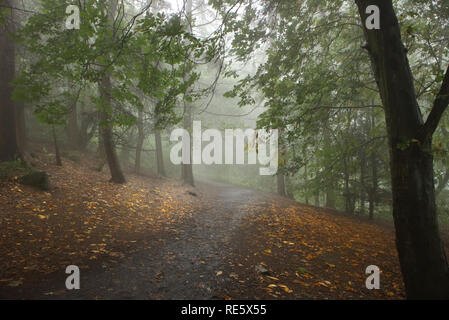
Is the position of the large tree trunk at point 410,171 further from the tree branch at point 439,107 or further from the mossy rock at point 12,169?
the mossy rock at point 12,169

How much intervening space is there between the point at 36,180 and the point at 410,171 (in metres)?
9.13

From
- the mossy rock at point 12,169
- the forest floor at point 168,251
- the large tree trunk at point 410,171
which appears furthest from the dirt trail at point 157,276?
the mossy rock at point 12,169

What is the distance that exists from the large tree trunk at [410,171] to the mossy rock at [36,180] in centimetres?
881

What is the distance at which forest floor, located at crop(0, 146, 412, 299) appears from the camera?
3.31 meters

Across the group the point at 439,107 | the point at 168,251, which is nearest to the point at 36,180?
the point at 168,251

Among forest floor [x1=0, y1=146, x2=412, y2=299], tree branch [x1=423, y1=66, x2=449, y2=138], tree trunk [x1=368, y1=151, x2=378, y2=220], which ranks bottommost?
forest floor [x1=0, y1=146, x2=412, y2=299]

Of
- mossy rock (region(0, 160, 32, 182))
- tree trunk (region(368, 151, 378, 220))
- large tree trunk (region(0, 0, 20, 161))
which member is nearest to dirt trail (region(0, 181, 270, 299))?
mossy rock (region(0, 160, 32, 182))

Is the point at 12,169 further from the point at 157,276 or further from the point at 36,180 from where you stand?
the point at 157,276

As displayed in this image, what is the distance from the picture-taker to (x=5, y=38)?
7.65 metres

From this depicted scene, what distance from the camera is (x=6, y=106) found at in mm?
7516

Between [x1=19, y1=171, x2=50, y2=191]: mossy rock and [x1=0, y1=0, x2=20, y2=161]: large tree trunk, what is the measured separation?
1.69 m

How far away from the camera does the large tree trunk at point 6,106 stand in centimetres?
740

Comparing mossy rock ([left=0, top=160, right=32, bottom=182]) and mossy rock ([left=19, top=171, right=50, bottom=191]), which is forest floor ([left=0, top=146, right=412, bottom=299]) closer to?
mossy rock ([left=19, top=171, right=50, bottom=191])

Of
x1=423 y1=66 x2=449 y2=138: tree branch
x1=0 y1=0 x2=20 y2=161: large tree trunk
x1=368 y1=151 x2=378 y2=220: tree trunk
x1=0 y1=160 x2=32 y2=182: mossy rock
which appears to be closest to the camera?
x1=423 y1=66 x2=449 y2=138: tree branch
